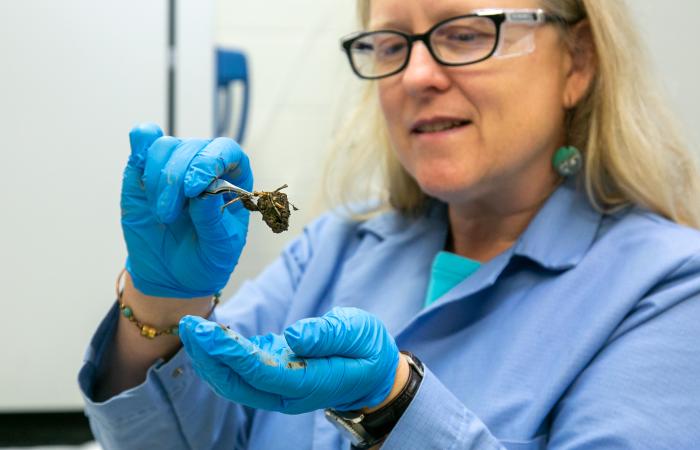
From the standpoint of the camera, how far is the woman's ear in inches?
45.3

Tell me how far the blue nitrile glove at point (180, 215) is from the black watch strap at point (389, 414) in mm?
239

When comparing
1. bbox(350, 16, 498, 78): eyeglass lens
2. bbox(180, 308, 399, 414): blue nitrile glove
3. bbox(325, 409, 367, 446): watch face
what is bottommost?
bbox(325, 409, 367, 446): watch face

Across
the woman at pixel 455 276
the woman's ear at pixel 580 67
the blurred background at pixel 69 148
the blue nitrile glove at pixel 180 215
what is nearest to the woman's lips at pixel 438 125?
the woman at pixel 455 276

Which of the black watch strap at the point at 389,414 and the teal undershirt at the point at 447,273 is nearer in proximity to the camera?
the black watch strap at the point at 389,414

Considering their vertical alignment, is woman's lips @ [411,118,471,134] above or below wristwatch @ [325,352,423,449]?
above

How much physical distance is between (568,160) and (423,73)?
0.91ft

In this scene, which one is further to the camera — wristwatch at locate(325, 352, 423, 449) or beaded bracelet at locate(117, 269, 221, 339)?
beaded bracelet at locate(117, 269, 221, 339)

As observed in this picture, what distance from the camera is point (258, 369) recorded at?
0.72 metres

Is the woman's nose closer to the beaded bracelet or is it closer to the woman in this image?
the woman

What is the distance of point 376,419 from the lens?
824 millimetres

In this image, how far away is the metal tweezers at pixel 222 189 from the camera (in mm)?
820

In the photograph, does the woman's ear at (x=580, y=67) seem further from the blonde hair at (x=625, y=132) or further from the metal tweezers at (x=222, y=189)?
the metal tweezers at (x=222, y=189)

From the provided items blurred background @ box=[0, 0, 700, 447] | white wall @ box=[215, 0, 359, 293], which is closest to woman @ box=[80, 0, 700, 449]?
blurred background @ box=[0, 0, 700, 447]

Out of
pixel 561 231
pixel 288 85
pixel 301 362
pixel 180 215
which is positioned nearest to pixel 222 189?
pixel 180 215
